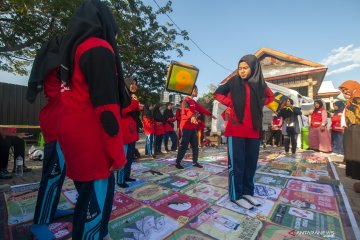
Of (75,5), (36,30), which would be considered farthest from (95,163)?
(36,30)

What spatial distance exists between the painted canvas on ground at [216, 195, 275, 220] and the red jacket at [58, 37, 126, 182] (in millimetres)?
1764

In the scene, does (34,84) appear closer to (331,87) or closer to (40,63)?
(40,63)

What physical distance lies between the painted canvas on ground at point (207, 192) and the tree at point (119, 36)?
4.40 meters

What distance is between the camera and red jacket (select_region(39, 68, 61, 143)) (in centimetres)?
199

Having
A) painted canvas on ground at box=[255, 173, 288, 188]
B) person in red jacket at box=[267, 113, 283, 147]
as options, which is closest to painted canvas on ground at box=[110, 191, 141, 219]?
painted canvas on ground at box=[255, 173, 288, 188]

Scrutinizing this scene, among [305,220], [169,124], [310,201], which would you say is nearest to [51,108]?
[305,220]

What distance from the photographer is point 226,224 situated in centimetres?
220

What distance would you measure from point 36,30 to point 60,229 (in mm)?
7151

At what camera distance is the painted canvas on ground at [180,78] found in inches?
220

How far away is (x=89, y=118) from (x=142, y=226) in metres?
1.31

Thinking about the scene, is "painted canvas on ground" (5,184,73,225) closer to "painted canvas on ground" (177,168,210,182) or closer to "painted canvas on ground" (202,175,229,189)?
"painted canvas on ground" (177,168,210,182)

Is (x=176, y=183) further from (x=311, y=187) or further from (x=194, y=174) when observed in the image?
(x=311, y=187)

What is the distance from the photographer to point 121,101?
5.23 ft

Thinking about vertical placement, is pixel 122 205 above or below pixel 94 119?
below
